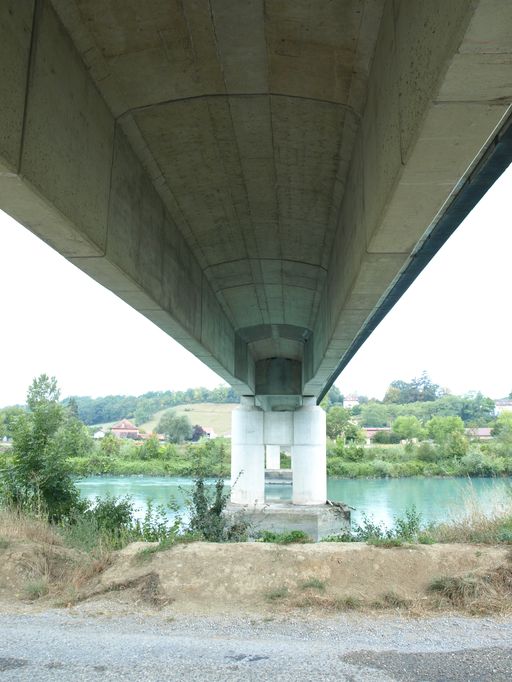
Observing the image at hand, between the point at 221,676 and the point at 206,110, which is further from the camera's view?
the point at 206,110

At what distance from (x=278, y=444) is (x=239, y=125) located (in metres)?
23.6

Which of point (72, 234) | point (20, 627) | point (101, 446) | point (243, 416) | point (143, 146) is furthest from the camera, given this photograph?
point (101, 446)

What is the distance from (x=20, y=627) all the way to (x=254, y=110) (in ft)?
18.7

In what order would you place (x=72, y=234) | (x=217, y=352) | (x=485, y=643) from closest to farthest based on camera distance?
(x=72, y=234) < (x=485, y=643) < (x=217, y=352)

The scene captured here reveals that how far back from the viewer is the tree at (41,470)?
11.6m

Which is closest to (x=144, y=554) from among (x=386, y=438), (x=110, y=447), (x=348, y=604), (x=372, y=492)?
(x=348, y=604)

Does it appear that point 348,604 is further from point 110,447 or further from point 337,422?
point 337,422

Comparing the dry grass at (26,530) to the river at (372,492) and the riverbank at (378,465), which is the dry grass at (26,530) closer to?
the river at (372,492)

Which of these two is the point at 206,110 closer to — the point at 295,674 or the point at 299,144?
the point at 299,144

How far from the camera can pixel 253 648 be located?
514cm

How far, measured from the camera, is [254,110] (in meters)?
5.84

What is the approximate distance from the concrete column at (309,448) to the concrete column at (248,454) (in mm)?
1708

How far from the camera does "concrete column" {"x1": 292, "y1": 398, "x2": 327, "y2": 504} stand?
27.6 metres

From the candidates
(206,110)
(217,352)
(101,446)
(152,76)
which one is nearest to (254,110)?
(206,110)
